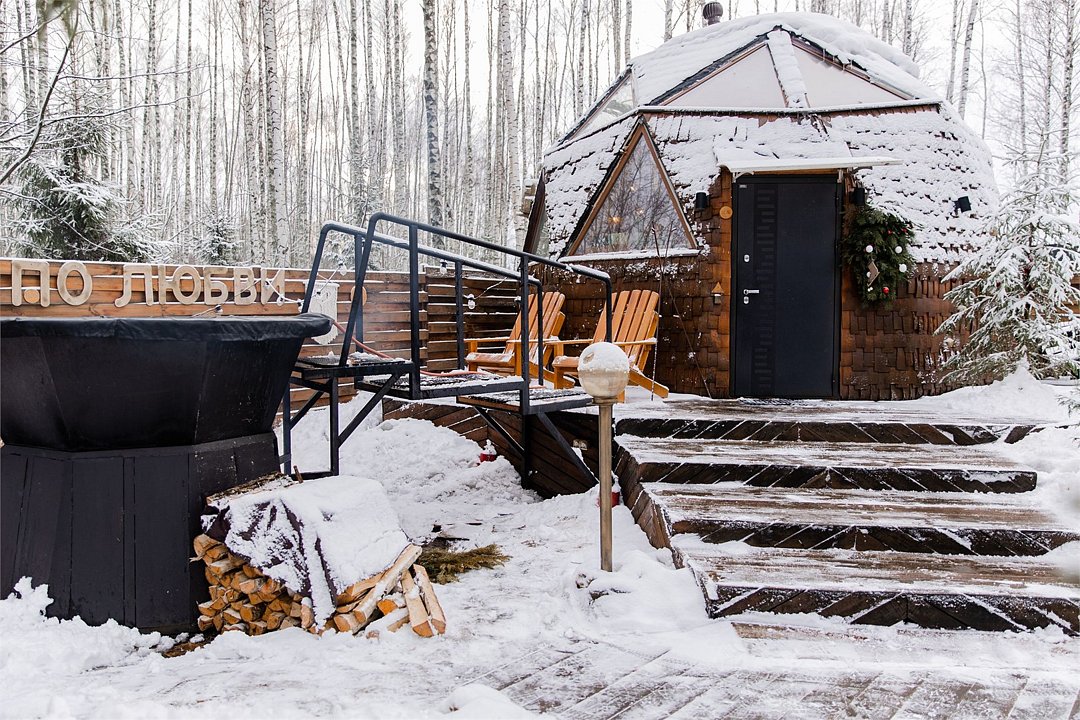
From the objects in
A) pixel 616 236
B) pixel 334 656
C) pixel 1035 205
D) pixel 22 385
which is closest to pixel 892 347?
pixel 1035 205

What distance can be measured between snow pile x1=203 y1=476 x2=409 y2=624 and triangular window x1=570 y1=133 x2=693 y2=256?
4.68 metres

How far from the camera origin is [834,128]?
6.67 meters

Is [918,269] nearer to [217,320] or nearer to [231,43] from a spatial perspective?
[217,320]

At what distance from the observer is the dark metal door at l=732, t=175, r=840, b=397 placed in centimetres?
635

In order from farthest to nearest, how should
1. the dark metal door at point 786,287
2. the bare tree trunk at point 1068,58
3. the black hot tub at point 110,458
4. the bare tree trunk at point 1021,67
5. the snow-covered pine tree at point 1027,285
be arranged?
the bare tree trunk at point 1021,67
the bare tree trunk at point 1068,58
the dark metal door at point 786,287
the snow-covered pine tree at point 1027,285
the black hot tub at point 110,458

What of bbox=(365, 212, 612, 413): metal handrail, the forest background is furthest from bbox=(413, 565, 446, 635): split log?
the forest background

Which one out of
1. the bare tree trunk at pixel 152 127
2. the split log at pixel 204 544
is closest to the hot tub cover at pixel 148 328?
the split log at pixel 204 544

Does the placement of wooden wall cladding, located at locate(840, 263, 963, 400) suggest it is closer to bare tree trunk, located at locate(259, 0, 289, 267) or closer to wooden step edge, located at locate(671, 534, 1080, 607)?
wooden step edge, located at locate(671, 534, 1080, 607)

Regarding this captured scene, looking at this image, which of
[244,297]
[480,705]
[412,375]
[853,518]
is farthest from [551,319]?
[480,705]

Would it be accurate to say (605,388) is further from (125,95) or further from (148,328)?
(125,95)

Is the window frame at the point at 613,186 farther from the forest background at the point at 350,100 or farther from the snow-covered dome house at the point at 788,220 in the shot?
the forest background at the point at 350,100

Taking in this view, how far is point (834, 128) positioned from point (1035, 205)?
1904mm

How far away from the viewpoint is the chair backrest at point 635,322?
6469mm

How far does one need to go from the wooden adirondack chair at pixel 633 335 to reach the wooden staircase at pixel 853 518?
1.25m
